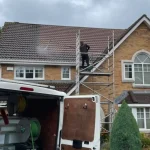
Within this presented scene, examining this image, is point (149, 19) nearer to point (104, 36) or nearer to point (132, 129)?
point (104, 36)

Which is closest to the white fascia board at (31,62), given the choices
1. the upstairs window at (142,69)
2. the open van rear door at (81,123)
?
the upstairs window at (142,69)

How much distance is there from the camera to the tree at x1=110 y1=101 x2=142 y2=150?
12.5 meters

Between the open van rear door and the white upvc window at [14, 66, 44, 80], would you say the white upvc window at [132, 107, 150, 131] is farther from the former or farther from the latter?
the open van rear door

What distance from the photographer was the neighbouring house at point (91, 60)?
63.1 ft

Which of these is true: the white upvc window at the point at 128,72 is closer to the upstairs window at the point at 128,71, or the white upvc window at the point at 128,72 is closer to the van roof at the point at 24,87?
the upstairs window at the point at 128,71

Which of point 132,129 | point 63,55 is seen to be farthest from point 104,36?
point 132,129

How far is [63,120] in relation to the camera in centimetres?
607

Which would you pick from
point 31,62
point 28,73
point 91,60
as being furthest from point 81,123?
point 28,73

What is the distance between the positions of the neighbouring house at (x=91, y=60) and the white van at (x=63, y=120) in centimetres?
1179

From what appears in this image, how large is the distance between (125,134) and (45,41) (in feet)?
41.2

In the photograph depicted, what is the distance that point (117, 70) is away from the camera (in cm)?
2009

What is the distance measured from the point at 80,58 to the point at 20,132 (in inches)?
533

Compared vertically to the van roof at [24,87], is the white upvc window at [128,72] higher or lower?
higher

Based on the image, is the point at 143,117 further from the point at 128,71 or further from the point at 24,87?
the point at 24,87
